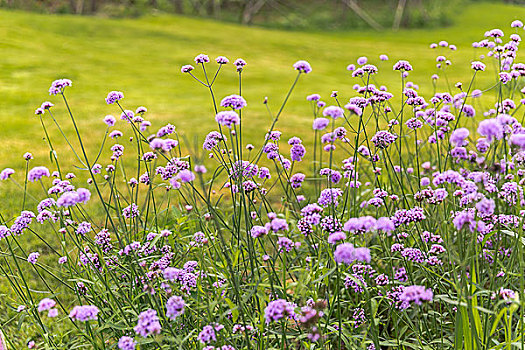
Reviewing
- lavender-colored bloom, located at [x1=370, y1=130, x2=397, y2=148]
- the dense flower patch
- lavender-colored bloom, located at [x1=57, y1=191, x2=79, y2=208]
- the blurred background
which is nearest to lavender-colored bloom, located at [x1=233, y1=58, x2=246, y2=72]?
the dense flower patch

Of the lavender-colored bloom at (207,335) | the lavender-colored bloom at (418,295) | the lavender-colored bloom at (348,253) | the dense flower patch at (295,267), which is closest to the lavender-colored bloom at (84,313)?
the dense flower patch at (295,267)

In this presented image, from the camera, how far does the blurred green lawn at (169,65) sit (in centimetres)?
820

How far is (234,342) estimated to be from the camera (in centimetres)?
232

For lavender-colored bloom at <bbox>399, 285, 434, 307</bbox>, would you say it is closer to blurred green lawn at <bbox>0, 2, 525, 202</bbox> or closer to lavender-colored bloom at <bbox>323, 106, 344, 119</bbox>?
lavender-colored bloom at <bbox>323, 106, 344, 119</bbox>

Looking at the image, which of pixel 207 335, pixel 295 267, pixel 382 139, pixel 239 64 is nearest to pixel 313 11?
pixel 239 64

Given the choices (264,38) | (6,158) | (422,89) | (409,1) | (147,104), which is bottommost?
(6,158)

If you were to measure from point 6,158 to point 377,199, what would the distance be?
17.8ft

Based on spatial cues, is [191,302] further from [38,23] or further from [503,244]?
[38,23]

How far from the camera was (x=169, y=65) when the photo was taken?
1298 centimetres

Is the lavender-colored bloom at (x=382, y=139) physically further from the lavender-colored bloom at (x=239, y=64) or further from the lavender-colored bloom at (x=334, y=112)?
the lavender-colored bloom at (x=239, y=64)

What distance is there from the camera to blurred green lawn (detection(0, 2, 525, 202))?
323 inches

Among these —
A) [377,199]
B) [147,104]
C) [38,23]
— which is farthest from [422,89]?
[38,23]

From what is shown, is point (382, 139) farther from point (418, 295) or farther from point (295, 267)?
point (418, 295)

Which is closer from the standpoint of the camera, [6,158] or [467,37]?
[6,158]
